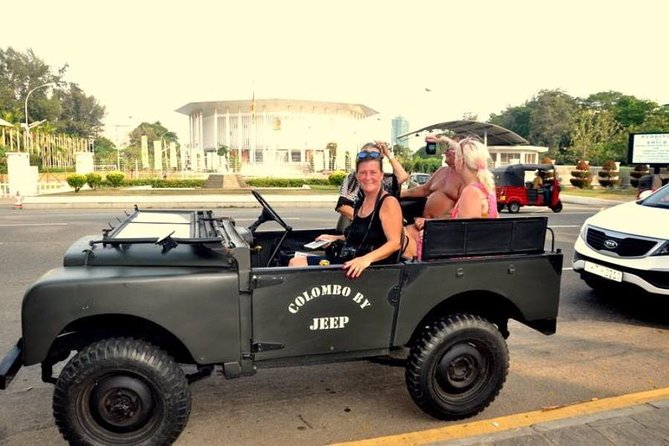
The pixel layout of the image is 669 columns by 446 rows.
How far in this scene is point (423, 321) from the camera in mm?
3375

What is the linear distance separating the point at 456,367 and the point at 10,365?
2474 mm

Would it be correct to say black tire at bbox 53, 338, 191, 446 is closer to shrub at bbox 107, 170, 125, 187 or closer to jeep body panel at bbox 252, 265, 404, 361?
jeep body panel at bbox 252, 265, 404, 361

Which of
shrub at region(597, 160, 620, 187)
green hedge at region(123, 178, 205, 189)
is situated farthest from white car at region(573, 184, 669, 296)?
shrub at region(597, 160, 620, 187)

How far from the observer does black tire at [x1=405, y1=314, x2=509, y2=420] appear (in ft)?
10.5

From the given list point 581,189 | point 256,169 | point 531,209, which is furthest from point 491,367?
point 256,169

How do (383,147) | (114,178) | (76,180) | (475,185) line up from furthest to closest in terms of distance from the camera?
(114,178) < (76,180) < (383,147) < (475,185)

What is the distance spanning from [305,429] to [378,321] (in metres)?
0.80

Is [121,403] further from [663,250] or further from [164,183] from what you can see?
[164,183]

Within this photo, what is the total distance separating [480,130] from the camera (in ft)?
112

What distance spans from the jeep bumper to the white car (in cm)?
525

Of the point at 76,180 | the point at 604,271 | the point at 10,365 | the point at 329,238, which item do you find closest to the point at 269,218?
the point at 329,238

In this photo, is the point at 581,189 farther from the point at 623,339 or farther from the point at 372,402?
the point at 372,402

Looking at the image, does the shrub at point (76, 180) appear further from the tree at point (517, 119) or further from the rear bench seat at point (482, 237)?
the tree at point (517, 119)

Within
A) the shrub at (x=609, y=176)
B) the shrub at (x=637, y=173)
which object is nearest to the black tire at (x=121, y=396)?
the shrub at (x=637, y=173)
